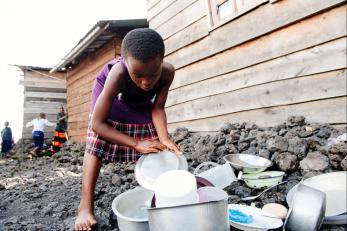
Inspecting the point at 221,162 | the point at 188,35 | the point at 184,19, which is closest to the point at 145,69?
the point at 221,162

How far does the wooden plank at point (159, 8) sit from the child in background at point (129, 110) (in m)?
3.18

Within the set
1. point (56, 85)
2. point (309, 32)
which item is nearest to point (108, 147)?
point (309, 32)

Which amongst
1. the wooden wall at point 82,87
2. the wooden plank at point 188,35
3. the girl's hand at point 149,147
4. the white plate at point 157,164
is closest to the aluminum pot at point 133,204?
the white plate at point 157,164

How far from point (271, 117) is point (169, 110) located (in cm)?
231

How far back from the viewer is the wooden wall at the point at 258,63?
2.75m

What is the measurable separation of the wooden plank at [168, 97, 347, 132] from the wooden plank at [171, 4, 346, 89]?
55 cm

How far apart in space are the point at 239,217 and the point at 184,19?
3669 mm

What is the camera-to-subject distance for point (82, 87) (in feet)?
34.3

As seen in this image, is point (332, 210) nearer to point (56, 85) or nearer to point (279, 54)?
point (279, 54)

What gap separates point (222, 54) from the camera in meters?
4.11

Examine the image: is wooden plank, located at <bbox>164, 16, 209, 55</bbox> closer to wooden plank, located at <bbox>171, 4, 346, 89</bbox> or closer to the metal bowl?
wooden plank, located at <bbox>171, 4, 346, 89</bbox>

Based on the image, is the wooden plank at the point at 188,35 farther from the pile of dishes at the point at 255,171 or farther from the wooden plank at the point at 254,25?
the pile of dishes at the point at 255,171

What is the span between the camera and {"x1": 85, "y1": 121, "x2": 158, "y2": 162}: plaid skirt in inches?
91.5

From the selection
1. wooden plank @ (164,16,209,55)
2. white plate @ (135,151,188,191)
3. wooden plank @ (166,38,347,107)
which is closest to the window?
wooden plank @ (164,16,209,55)
